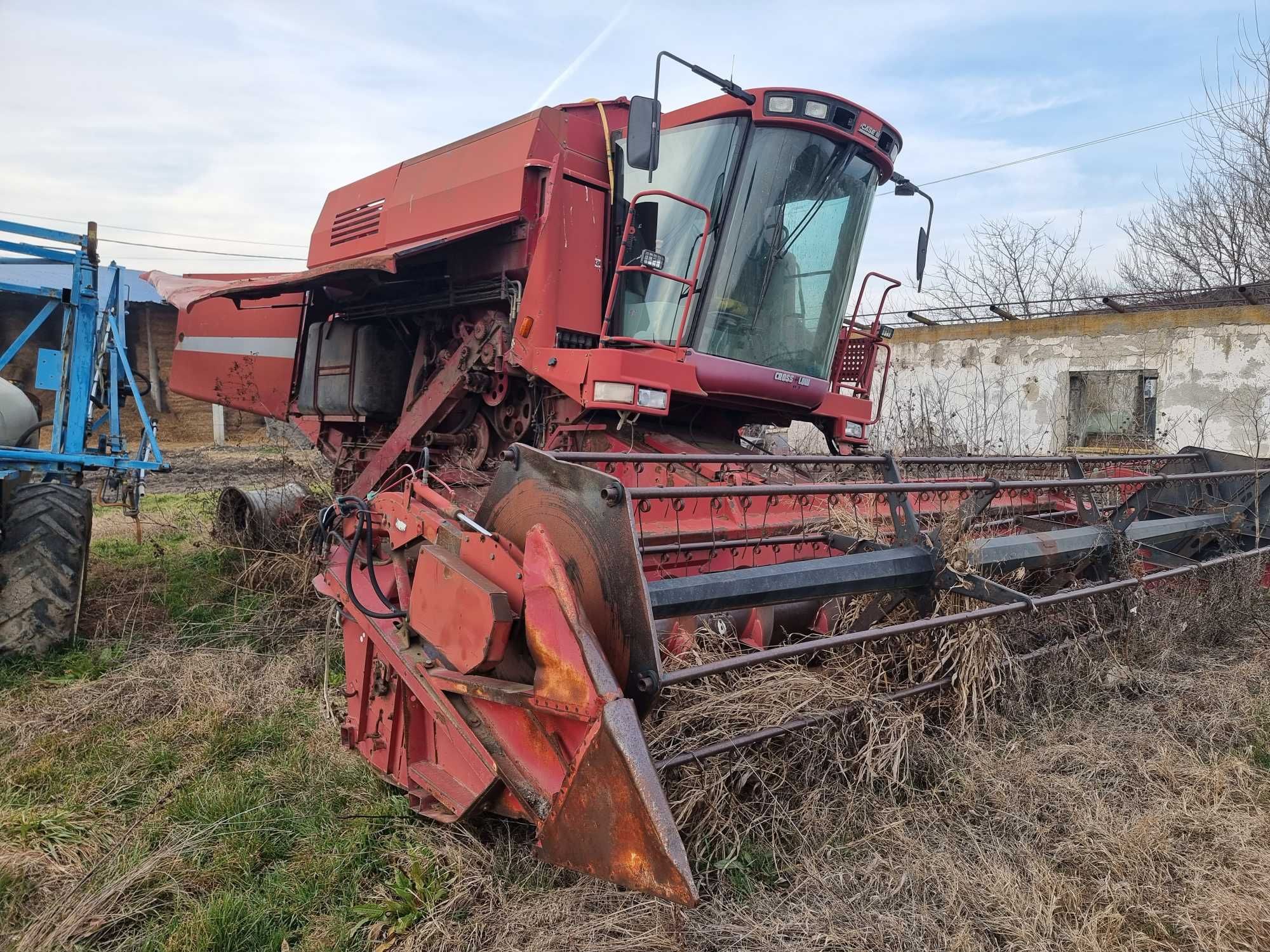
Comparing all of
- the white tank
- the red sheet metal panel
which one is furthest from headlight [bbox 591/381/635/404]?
the white tank

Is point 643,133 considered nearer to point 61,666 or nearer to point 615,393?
point 615,393

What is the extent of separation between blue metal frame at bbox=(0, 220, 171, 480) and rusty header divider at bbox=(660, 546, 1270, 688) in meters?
3.69

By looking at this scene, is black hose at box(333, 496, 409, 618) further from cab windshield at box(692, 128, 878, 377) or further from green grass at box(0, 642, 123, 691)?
cab windshield at box(692, 128, 878, 377)

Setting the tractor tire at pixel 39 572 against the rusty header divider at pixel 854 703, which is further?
the tractor tire at pixel 39 572

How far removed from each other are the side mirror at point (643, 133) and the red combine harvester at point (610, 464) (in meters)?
0.01

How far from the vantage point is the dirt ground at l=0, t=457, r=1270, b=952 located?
205 cm

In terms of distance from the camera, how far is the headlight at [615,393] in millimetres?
3928

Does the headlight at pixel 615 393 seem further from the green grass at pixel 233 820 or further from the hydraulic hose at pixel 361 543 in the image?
the green grass at pixel 233 820

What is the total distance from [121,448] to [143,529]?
320 centimetres

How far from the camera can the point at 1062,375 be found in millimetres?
11562

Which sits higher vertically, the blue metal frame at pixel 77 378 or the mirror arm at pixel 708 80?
the mirror arm at pixel 708 80

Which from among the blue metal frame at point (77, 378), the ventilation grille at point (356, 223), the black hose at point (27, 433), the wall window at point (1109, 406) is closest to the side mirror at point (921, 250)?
the ventilation grille at point (356, 223)

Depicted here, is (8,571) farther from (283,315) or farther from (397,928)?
(397,928)

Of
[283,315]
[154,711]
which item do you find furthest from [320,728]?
[283,315]
